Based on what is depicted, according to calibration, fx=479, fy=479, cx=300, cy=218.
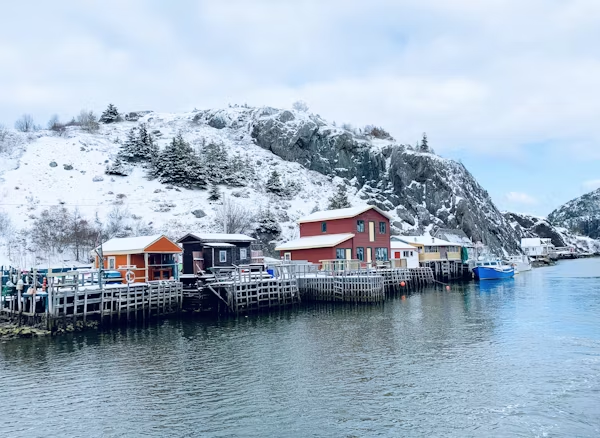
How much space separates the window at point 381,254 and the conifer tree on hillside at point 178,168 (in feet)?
113

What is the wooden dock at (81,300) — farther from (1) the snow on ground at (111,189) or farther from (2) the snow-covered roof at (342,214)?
(1) the snow on ground at (111,189)

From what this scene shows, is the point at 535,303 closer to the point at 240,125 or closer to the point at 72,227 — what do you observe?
the point at 72,227

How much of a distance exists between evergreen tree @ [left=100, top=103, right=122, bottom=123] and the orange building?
255ft

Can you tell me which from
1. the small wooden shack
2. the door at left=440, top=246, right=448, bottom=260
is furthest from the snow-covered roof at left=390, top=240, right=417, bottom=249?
the small wooden shack

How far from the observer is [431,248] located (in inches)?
2672

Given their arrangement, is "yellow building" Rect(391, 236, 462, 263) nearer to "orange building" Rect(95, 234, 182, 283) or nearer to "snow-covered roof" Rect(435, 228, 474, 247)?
"snow-covered roof" Rect(435, 228, 474, 247)

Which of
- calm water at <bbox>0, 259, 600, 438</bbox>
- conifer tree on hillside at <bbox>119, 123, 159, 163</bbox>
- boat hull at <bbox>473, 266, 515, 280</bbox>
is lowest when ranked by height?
calm water at <bbox>0, 259, 600, 438</bbox>

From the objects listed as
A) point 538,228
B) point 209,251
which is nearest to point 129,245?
point 209,251

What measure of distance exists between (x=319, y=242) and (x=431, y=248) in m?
22.8

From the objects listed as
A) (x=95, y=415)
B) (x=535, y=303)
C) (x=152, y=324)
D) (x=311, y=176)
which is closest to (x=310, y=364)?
(x=95, y=415)

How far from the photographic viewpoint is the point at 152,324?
3256 cm

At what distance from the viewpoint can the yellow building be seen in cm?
6594

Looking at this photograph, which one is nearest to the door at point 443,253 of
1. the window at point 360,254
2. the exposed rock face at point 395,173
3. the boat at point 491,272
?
the boat at point 491,272

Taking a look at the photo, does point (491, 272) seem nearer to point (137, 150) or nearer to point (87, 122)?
point (137, 150)
